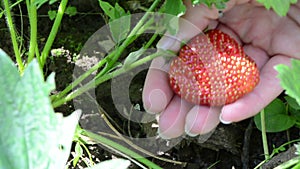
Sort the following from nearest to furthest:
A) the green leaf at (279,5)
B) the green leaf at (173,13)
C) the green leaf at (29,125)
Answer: the green leaf at (29,125)
the green leaf at (279,5)
the green leaf at (173,13)

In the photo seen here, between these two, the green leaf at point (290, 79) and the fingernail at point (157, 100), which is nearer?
the green leaf at point (290, 79)

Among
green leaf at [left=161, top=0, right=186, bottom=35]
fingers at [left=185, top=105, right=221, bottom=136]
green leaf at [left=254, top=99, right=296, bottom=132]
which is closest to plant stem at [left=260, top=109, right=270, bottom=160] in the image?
green leaf at [left=254, top=99, right=296, bottom=132]

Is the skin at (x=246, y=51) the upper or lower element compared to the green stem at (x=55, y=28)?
lower

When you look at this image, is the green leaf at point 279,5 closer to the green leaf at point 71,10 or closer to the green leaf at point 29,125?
the green leaf at point 29,125

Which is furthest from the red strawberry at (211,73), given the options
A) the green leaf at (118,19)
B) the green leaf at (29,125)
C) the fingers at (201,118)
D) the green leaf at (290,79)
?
the green leaf at (29,125)

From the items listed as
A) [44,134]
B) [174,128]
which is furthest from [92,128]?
[44,134]

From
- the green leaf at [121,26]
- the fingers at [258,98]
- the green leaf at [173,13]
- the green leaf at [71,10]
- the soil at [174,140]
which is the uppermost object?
the green leaf at [173,13]

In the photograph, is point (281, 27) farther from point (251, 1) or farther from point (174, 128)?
point (174, 128)
